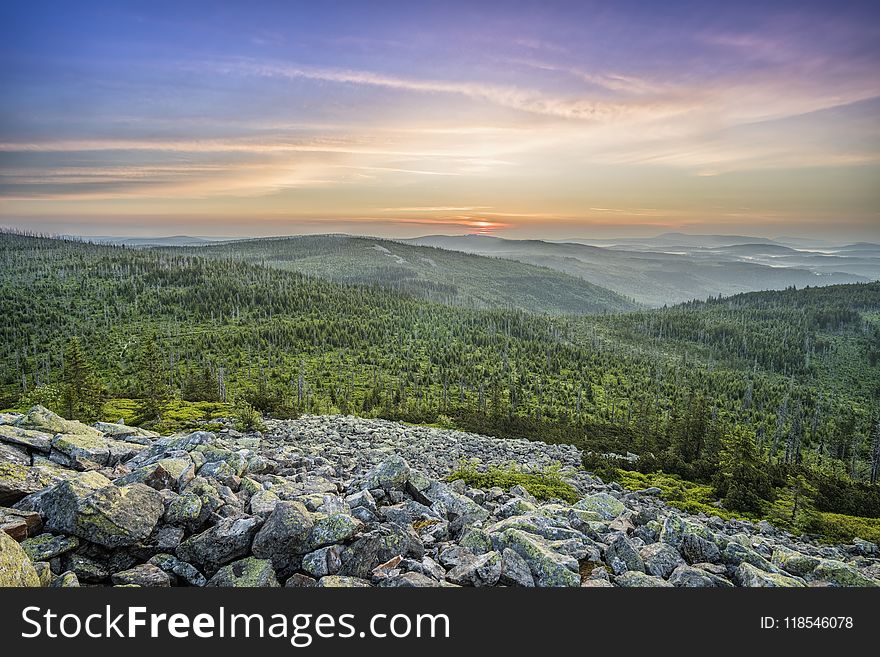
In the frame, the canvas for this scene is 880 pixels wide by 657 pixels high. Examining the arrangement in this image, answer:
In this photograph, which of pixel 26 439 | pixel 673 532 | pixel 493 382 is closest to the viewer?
pixel 673 532

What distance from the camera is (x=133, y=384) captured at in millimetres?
98312

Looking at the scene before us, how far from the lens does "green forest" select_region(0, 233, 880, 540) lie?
34.2 metres

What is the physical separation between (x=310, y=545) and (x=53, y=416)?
2145 centimetres

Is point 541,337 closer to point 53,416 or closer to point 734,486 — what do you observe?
point 734,486

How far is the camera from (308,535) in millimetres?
12398

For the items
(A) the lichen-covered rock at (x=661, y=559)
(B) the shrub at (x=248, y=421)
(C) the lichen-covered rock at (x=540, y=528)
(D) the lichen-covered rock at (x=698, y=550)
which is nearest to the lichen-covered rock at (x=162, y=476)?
(C) the lichen-covered rock at (x=540, y=528)

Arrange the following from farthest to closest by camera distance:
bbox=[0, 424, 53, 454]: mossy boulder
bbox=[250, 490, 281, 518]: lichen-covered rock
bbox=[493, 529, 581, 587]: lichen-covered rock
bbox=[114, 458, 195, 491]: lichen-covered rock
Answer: bbox=[0, 424, 53, 454]: mossy boulder, bbox=[114, 458, 195, 491]: lichen-covered rock, bbox=[250, 490, 281, 518]: lichen-covered rock, bbox=[493, 529, 581, 587]: lichen-covered rock

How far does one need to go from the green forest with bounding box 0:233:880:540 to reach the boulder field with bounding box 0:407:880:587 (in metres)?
14.2

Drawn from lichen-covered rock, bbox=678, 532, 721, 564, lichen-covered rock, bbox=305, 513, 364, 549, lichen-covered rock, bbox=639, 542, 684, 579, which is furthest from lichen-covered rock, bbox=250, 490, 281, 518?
lichen-covered rock, bbox=678, 532, 721, 564

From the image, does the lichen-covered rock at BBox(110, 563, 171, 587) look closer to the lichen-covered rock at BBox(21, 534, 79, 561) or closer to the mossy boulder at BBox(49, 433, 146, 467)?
the lichen-covered rock at BBox(21, 534, 79, 561)

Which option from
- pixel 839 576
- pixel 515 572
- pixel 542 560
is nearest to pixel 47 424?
pixel 515 572

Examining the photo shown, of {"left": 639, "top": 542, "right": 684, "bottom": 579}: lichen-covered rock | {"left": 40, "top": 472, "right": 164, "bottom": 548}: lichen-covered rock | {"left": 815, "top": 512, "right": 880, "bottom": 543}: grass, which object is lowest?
{"left": 815, "top": 512, "right": 880, "bottom": 543}: grass

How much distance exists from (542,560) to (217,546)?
31.8 ft

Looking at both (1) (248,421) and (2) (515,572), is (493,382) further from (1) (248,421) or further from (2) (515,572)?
(2) (515,572)
